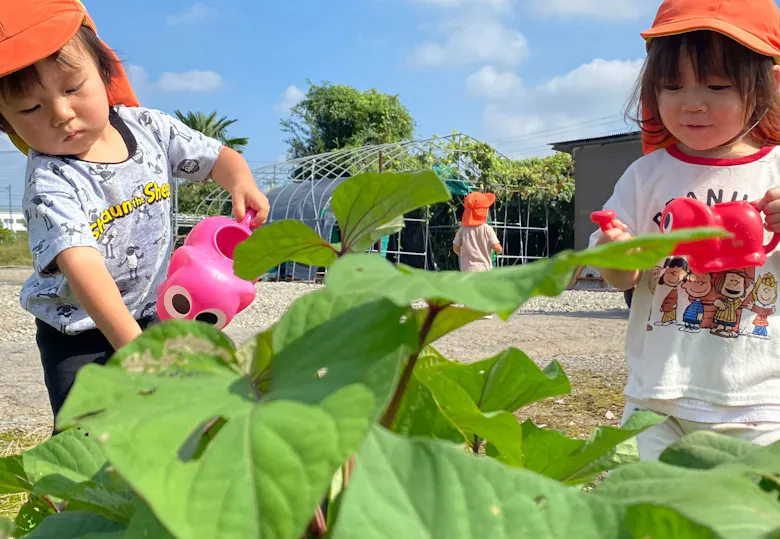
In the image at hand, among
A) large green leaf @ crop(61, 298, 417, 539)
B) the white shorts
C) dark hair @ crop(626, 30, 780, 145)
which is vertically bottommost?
the white shorts

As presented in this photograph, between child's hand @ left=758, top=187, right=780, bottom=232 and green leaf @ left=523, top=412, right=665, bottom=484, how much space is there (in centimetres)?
105

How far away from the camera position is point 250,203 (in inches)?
57.1

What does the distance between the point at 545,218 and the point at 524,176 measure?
1068 millimetres

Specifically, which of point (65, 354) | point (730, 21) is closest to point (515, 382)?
point (730, 21)

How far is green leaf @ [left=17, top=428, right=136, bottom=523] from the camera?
1.24ft

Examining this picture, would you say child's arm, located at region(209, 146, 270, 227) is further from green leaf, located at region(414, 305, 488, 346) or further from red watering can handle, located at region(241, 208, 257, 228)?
green leaf, located at region(414, 305, 488, 346)

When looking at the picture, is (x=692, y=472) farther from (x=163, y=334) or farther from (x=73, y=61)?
(x=73, y=61)

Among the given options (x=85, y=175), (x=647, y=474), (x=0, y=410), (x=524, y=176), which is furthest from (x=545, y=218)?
(x=647, y=474)

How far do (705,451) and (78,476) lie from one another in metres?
0.38

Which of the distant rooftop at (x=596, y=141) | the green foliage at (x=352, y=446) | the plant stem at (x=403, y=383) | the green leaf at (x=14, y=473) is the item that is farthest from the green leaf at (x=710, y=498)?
the distant rooftop at (x=596, y=141)

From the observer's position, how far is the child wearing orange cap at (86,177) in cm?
132

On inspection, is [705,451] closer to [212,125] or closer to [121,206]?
[121,206]

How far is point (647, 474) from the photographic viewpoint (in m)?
0.33

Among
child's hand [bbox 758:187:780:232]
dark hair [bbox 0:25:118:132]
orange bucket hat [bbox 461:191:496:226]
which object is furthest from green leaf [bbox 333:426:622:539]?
orange bucket hat [bbox 461:191:496:226]
